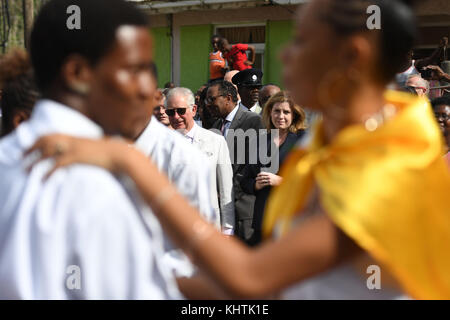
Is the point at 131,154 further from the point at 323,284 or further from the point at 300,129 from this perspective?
the point at 300,129

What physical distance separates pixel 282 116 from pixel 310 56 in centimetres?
400

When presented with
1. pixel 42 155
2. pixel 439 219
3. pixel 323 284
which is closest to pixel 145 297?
pixel 42 155

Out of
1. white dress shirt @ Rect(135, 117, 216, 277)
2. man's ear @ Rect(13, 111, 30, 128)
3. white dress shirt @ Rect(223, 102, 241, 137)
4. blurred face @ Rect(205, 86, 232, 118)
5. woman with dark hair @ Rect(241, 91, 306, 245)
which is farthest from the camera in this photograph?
blurred face @ Rect(205, 86, 232, 118)

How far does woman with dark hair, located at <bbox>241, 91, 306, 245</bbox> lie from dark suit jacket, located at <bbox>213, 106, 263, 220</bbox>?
8cm

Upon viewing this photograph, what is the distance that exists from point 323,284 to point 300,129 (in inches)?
159

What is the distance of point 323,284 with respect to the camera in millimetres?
1684

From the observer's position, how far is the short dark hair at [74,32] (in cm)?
147

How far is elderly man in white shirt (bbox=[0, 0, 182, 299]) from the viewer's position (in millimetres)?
1345

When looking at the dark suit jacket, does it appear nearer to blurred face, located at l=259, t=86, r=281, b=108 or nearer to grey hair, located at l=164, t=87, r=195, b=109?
grey hair, located at l=164, t=87, r=195, b=109

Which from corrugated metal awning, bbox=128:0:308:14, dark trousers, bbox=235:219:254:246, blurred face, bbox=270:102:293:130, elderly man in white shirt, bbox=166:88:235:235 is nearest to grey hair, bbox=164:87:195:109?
elderly man in white shirt, bbox=166:88:235:235

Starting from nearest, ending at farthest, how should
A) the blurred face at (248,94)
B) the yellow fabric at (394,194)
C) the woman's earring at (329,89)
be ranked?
the yellow fabric at (394,194) → the woman's earring at (329,89) → the blurred face at (248,94)

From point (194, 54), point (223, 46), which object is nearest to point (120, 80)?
point (223, 46)

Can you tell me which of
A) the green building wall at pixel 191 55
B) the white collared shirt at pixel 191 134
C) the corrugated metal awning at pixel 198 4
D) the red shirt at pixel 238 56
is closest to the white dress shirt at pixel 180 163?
the white collared shirt at pixel 191 134

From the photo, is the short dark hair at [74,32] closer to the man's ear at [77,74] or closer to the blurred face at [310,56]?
the man's ear at [77,74]
